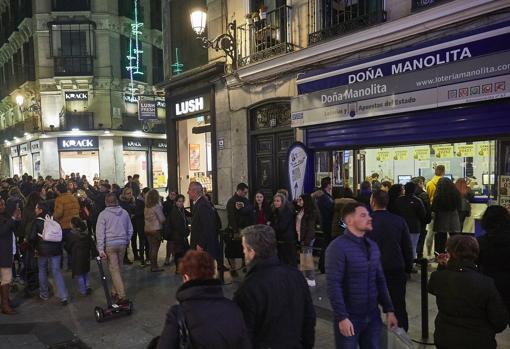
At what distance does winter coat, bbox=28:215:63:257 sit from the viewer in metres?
7.01

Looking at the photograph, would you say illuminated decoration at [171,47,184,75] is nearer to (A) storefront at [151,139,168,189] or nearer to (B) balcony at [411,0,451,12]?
(B) balcony at [411,0,451,12]

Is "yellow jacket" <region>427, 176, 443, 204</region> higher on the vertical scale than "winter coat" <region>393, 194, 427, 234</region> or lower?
higher

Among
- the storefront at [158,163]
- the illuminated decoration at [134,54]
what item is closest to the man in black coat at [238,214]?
the illuminated decoration at [134,54]

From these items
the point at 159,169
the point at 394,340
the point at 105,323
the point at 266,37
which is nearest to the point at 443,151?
the point at 266,37

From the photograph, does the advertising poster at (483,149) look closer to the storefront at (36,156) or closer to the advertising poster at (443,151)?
the advertising poster at (443,151)

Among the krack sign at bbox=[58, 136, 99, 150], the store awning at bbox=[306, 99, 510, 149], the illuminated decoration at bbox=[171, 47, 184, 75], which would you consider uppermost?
the illuminated decoration at bbox=[171, 47, 184, 75]

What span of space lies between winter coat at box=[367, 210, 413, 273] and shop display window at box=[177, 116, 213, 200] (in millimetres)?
10543

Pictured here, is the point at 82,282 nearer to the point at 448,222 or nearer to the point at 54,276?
the point at 54,276

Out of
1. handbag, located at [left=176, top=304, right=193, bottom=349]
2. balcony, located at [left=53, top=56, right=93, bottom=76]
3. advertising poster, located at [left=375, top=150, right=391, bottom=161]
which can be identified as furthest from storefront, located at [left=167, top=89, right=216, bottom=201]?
balcony, located at [left=53, top=56, right=93, bottom=76]

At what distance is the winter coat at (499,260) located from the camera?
3.86 metres

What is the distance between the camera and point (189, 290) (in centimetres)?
246

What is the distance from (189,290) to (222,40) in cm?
991

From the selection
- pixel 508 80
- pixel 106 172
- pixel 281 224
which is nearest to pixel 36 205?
pixel 281 224

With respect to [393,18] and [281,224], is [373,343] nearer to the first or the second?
[281,224]
